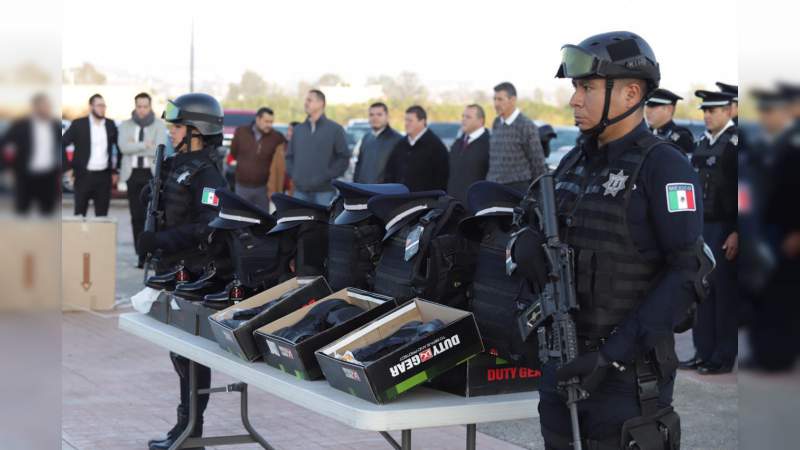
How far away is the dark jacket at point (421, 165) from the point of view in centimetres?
1355

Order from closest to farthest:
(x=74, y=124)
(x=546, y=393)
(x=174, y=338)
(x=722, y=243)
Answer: (x=546, y=393)
(x=174, y=338)
(x=722, y=243)
(x=74, y=124)

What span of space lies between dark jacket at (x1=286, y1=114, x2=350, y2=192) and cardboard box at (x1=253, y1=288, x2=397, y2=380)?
10145 millimetres

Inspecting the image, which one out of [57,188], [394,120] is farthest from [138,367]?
[394,120]

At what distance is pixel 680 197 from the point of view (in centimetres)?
344

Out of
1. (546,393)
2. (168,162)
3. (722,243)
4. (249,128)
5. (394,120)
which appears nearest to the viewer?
(546,393)

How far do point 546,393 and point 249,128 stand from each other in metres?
13.7

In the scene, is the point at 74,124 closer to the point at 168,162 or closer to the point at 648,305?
the point at 168,162

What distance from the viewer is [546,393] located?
3.72 metres

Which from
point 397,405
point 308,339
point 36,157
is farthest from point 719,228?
point 36,157

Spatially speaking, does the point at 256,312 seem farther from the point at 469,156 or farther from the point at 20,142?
the point at 469,156

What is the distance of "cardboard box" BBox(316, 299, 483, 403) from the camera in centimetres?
393

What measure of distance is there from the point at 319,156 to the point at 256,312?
998cm

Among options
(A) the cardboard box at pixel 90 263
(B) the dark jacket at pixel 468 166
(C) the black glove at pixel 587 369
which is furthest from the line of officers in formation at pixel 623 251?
(B) the dark jacket at pixel 468 166

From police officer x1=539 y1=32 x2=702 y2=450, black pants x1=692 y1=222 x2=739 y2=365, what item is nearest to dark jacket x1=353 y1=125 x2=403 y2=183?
black pants x1=692 y1=222 x2=739 y2=365
